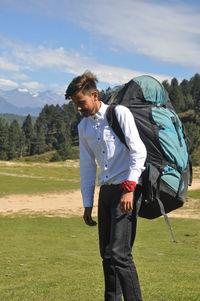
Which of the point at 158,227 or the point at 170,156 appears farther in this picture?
the point at 158,227

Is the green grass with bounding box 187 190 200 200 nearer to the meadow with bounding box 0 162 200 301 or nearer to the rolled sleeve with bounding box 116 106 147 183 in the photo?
the meadow with bounding box 0 162 200 301

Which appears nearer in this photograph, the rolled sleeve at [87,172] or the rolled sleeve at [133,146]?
the rolled sleeve at [133,146]

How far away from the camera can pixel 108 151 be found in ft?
14.7

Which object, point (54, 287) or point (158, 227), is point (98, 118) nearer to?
point (54, 287)

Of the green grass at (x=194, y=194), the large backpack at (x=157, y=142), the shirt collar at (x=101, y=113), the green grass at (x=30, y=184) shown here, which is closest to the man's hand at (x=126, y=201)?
the large backpack at (x=157, y=142)

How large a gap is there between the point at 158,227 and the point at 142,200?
43.1 feet

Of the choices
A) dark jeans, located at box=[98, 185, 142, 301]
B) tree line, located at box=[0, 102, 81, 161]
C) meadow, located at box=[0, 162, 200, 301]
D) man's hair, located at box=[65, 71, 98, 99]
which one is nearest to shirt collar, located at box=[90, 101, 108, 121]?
man's hair, located at box=[65, 71, 98, 99]

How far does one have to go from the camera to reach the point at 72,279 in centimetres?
776

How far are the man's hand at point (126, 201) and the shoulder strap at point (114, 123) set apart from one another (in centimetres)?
58

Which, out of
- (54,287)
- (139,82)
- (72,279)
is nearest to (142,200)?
(139,82)

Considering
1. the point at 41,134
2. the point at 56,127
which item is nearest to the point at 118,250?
the point at 41,134

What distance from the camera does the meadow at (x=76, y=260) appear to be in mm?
6527

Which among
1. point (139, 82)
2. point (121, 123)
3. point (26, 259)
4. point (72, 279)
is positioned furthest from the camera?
point (26, 259)

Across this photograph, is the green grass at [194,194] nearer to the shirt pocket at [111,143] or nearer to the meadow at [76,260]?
the meadow at [76,260]
